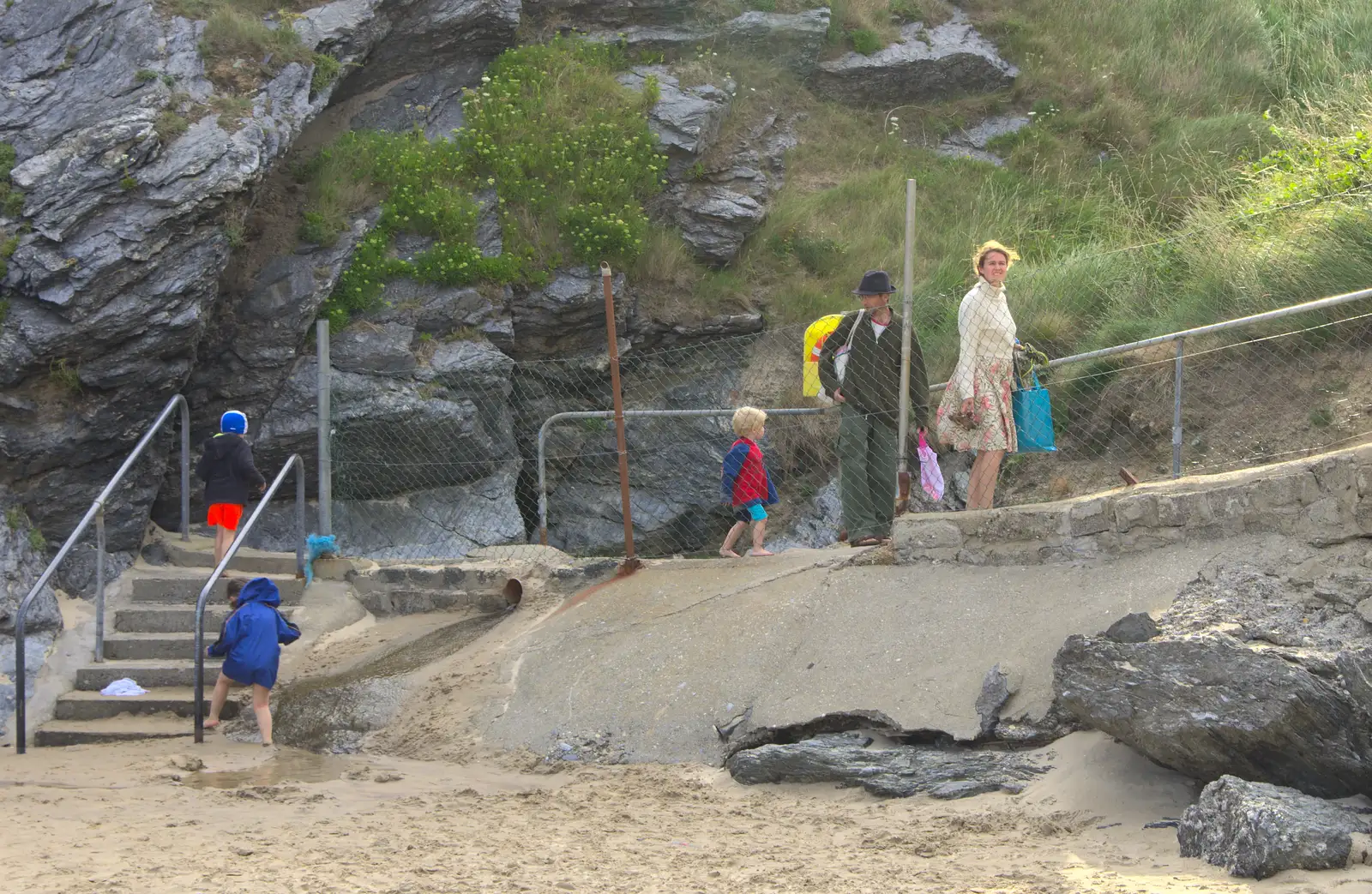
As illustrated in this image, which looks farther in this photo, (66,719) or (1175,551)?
(66,719)

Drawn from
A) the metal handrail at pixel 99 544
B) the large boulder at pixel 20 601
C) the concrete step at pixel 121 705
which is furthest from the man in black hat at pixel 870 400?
the large boulder at pixel 20 601

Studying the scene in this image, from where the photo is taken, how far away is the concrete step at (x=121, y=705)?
8398mm

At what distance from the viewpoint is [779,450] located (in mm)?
12125

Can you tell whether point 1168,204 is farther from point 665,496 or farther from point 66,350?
point 66,350

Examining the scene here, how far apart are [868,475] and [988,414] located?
1.04 metres

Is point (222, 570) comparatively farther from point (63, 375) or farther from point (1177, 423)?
point (1177, 423)

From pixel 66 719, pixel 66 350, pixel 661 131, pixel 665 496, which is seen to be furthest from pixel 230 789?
pixel 661 131

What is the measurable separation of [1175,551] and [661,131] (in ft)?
28.5

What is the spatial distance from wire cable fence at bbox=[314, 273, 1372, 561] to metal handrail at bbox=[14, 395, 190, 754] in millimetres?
1132

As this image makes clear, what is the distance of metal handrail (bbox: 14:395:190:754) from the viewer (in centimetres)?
781

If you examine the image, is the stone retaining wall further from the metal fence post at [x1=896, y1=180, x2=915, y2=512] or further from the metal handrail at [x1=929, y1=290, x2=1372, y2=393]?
the metal handrail at [x1=929, y1=290, x2=1372, y2=393]

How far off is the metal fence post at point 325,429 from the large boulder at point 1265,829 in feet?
23.5

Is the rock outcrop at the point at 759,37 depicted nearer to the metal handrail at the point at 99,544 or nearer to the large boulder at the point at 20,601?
the metal handrail at the point at 99,544

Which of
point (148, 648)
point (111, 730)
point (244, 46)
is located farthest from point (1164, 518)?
point (244, 46)
